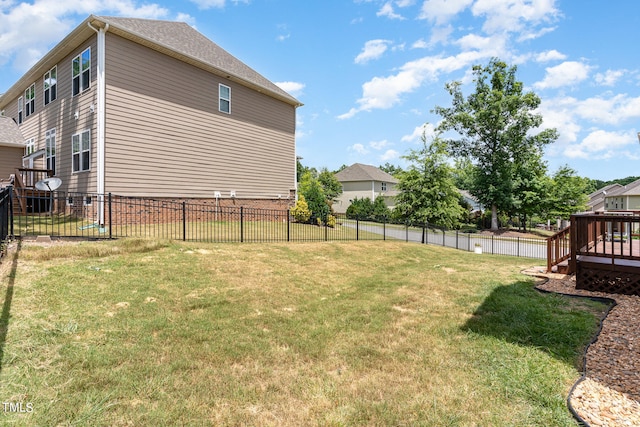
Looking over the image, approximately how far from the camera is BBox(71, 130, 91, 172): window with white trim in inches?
488

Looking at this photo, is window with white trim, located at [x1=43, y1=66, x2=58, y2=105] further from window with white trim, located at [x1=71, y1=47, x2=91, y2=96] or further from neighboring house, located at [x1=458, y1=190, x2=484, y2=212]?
neighboring house, located at [x1=458, y1=190, x2=484, y2=212]

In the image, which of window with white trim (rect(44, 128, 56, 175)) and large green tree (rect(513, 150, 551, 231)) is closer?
window with white trim (rect(44, 128, 56, 175))

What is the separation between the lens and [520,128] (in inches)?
1283

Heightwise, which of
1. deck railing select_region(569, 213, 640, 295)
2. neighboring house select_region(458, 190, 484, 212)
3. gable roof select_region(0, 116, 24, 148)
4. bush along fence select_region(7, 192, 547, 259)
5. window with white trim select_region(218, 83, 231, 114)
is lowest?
deck railing select_region(569, 213, 640, 295)

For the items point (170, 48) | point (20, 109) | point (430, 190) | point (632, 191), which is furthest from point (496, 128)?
point (20, 109)

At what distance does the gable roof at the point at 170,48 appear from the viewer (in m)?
12.0

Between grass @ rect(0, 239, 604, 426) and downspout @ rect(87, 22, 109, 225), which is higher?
downspout @ rect(87, 22, 109, 225)

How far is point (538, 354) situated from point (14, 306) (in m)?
6.47

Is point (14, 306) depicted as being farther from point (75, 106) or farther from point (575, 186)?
point (575, 186)

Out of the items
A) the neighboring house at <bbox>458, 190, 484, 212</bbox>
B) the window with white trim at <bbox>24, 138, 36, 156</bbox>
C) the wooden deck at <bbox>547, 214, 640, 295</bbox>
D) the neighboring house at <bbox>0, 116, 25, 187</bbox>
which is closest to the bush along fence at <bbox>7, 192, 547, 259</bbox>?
the window with white trim at <bbox>24, 138, 36, 156</bbox>

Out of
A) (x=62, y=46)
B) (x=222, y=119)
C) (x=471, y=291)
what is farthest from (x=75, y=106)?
(x=471, y=291)

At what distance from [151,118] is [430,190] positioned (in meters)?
19.6

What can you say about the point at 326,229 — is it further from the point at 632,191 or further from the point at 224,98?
the point at 632,191

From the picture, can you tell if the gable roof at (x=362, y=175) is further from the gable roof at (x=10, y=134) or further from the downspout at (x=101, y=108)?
the downspout at (x=101, y=108)
